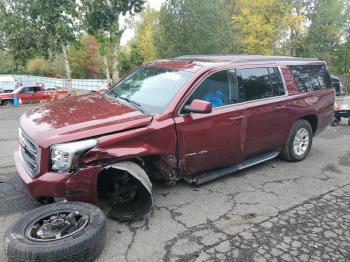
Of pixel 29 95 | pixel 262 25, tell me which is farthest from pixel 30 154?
pixel 262 25

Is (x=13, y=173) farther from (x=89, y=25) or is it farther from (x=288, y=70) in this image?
(x=89, y=25)

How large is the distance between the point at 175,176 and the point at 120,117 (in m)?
1.11

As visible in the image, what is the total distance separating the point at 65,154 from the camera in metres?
3.62

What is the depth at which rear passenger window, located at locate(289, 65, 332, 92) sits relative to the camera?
6207 millimetres

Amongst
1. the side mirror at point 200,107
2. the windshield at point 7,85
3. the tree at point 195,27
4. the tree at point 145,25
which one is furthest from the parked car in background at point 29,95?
the tree at point 145,25

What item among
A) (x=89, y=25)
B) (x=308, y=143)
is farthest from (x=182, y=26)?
(x=308, y=143)

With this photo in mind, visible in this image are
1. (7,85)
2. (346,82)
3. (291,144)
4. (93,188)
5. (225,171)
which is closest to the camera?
(93,188)

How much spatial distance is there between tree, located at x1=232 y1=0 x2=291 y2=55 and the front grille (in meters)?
23.9

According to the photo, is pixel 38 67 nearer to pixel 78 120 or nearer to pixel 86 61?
pixel 86 61

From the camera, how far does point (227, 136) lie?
500 cm

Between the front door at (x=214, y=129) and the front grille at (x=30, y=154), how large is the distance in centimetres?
168

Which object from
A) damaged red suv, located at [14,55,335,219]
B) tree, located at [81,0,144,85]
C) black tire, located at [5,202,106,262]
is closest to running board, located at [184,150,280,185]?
damaged red suv, located at [14,55,335,219]

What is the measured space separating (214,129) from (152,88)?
104 centimetres

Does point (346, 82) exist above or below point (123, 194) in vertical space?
below
